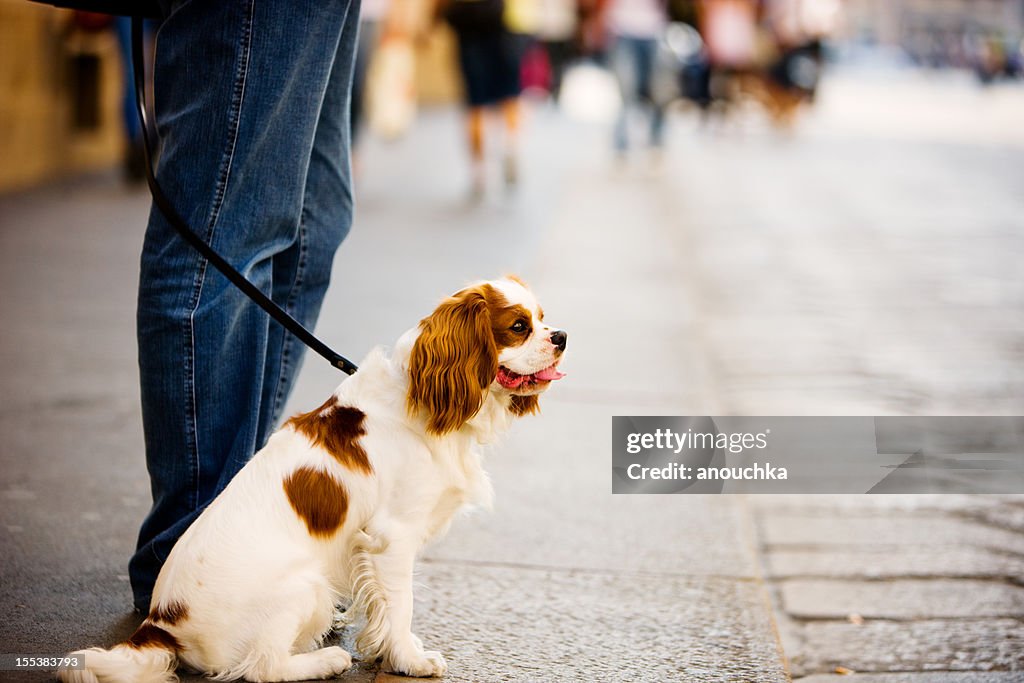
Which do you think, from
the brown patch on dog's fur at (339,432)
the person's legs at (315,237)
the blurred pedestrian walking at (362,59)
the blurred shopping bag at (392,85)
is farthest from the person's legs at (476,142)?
the brown patch on dog's fur at (339,432)

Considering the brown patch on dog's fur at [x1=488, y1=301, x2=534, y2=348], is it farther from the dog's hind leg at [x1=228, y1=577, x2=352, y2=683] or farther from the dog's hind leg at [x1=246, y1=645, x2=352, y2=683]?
the dog's hind leg at [x1=246, y1=645, x2=352, y2=683]

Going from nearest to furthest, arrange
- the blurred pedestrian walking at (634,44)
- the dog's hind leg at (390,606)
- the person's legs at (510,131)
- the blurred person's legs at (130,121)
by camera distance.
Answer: the dog's hind leg at (390,606)
the blurred person's legs at (130,121)
the person's legs at (510,131)
the blurred pedestrian walking at (634,44)

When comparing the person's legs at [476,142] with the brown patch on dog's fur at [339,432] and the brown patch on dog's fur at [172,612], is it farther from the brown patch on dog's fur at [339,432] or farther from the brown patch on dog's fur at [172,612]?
the brown patch on dog's fur at [172,612]

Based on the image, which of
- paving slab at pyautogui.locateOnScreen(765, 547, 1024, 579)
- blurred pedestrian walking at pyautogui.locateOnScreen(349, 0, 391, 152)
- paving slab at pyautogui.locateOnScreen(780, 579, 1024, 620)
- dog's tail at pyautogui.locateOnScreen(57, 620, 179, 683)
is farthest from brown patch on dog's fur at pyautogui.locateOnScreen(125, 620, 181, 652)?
blurred pedestrian walking at pyautogui.locateOnScreen(349, 0, 391, 152)

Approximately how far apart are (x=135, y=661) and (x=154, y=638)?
0.08m

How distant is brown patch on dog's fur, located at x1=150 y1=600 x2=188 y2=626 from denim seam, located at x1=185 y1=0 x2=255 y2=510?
0.44m

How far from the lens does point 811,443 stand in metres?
4.72

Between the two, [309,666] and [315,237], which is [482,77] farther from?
[309,666]

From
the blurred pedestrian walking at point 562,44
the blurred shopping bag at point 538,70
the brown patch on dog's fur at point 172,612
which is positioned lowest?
the brown patch on dog's fur at point 172,612

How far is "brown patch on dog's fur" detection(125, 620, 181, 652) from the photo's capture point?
2404 mm

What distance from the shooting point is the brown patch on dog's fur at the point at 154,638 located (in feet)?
7.89

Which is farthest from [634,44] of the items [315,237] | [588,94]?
[315,237]

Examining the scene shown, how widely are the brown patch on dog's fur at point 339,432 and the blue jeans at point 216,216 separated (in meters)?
0.32

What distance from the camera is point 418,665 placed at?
8.49 ft
